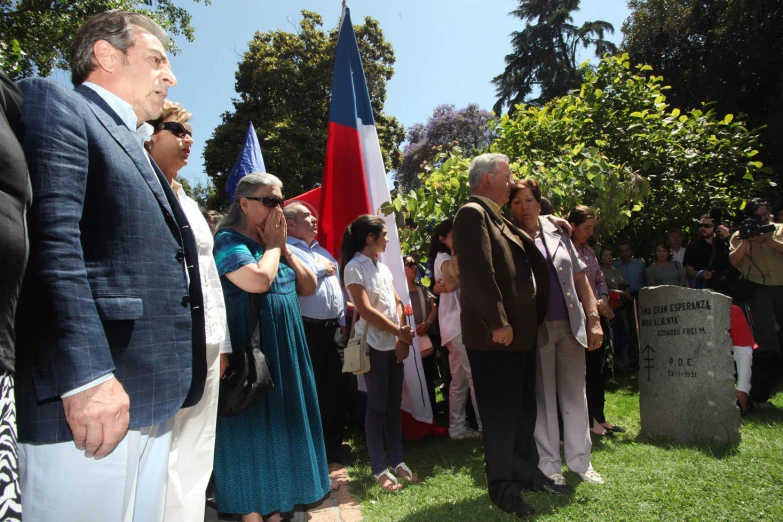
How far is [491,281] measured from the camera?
11.2 ft

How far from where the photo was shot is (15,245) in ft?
3.95

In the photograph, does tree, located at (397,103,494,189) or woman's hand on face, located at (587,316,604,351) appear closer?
woman's hand on face, located at (587,316,604,351)

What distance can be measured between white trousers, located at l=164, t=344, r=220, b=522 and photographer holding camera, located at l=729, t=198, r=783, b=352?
5.63 m

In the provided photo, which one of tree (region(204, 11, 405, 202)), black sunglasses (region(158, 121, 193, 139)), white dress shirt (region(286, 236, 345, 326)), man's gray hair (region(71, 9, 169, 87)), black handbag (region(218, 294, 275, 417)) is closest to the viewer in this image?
man's gray hair (region(71, 9, 169, 87))

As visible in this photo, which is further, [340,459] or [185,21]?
[185,21]

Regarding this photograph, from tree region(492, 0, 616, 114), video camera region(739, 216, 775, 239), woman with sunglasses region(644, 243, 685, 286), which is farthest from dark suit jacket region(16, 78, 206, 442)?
tree region(492, 0, 616, 114)

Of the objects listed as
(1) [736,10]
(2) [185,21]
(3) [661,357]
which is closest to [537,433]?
(3) [661,357]

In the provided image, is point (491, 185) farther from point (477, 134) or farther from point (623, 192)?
point (477, 134)

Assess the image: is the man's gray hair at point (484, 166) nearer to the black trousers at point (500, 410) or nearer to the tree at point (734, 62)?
the black trousers at point (500, 410)

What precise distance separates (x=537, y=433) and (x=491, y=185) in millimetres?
1760

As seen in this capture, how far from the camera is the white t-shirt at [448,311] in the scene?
536 centimetres

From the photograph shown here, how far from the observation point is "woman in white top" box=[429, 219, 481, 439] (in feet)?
17.4

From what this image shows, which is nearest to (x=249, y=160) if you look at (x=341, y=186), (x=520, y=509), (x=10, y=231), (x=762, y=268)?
(x=341, y=186)

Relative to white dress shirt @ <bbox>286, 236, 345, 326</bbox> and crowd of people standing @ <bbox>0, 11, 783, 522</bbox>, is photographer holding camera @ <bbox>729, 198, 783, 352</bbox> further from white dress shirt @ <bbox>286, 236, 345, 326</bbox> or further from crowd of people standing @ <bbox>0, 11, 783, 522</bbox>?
white dress shirt @ <bbox>286, 236, 345, 326</bbox>
